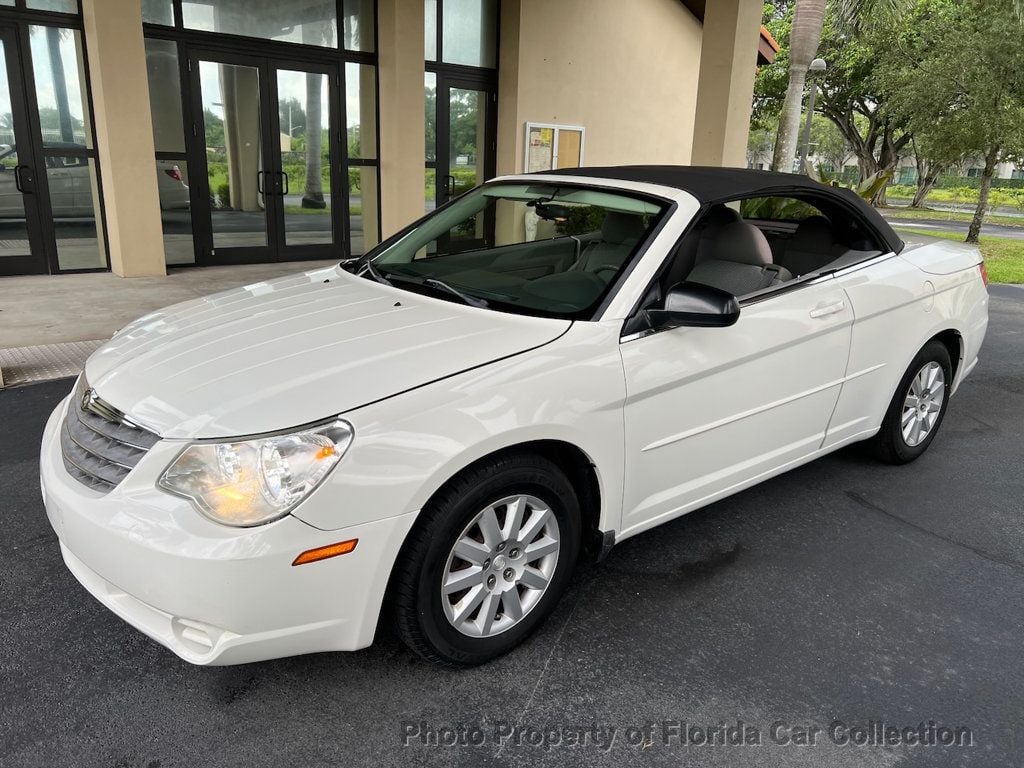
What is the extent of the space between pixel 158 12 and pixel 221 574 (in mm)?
9618

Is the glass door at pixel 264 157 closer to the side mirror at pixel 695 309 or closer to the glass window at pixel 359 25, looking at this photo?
the glass window at pixel 359 25

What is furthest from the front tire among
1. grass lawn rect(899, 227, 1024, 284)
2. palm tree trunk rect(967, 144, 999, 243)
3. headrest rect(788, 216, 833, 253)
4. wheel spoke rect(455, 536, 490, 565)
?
palm tree trunk rect(967, 144, 999, 243)

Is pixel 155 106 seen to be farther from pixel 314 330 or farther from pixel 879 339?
pixel 879 339

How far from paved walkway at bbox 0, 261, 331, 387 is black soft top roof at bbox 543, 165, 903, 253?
4.28 meters

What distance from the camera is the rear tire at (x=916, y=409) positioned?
4125 millimetres

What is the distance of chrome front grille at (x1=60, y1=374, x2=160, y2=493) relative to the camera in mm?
2283

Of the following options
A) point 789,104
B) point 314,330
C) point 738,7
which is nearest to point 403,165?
point 738,7

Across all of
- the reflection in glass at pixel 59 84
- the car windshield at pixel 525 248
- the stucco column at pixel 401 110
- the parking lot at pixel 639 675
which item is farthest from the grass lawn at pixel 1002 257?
the reflection in glass at pixel 59 84

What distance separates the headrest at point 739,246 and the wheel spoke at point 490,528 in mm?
1669

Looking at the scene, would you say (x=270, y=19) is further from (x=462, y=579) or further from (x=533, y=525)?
(x=462, y=579)

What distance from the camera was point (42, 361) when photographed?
5.88 m

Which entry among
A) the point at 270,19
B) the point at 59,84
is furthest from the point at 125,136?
the point at 270,19

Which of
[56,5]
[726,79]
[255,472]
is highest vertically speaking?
[56,5]

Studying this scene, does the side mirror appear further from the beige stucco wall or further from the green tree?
the green tree
